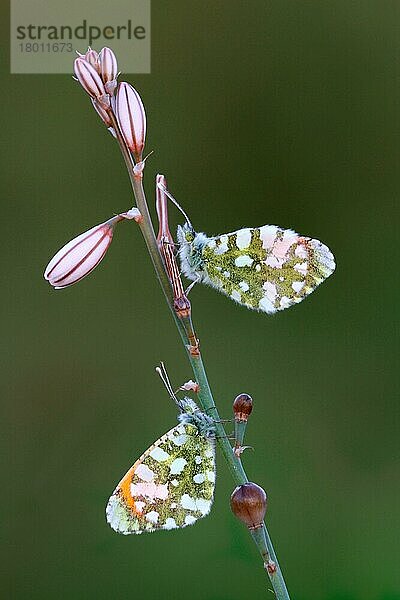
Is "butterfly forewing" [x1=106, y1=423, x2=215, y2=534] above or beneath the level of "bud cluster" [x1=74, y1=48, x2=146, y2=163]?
beneath

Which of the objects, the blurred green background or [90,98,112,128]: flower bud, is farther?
the blurred green background

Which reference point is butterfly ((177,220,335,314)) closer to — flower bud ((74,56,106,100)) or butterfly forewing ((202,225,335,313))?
butterfly forewing ((202,225,335,313))

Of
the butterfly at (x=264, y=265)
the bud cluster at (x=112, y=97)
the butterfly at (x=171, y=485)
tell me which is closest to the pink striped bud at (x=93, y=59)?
the bud cluster at (x=112, y=97)

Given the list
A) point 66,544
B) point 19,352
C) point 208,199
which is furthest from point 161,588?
point 208,199

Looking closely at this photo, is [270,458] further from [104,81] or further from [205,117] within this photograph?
[104,81]

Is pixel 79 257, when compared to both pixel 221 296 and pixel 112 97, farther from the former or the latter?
pixel 221 296

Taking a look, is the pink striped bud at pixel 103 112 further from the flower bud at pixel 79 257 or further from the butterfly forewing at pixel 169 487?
the butterfly forewing at pixel 169 487

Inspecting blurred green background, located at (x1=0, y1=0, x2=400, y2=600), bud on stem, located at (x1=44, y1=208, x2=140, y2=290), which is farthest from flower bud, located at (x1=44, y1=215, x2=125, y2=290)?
blurred green background, located at (x1=0, y1=0, x2=400, y2=600)
